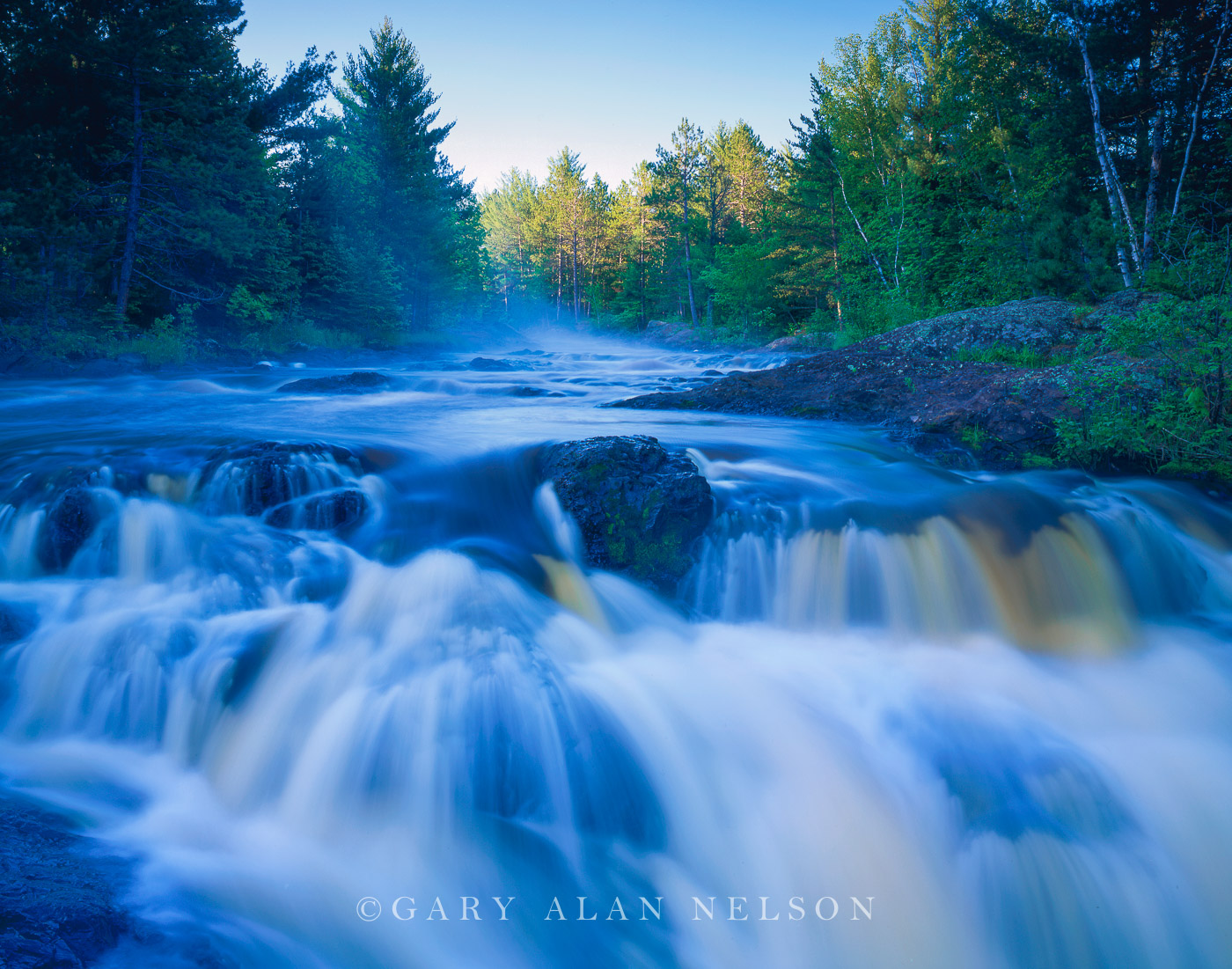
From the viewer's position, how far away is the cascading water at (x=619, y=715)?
106 inches

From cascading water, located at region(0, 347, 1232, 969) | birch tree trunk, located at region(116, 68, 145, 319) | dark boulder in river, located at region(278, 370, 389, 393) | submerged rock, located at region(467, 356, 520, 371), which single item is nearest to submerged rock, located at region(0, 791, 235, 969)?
cascading water, located at region(0, 347, 1232, 969)

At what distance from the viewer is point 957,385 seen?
8.91 metres

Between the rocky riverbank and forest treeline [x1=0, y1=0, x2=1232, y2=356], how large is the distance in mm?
1522

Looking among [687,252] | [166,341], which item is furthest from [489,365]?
[687,252]

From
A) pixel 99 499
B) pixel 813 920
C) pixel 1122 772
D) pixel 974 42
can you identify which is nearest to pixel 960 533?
pixel 1122 772

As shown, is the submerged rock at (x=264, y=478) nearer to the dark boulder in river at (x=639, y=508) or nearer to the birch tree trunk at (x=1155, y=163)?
the dark boulder in river at (x=639, y=508)

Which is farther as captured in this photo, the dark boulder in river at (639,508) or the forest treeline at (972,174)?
the forest treeline at (972,174)

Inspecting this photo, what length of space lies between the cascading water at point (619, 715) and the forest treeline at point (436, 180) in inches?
147

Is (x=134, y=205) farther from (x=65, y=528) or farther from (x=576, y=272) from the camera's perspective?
(x=576, y=272)

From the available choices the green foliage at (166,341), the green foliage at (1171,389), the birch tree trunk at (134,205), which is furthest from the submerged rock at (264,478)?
the birch tree trunk at (134,205)

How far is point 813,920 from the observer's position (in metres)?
2.71

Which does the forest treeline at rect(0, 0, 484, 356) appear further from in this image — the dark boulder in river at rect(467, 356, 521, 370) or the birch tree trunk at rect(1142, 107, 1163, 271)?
the birch tree trunk at rect(1142, 107, 1163, 271)

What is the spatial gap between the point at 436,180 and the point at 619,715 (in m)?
34.7

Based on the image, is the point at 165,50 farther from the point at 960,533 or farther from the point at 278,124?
the point at 960,533
